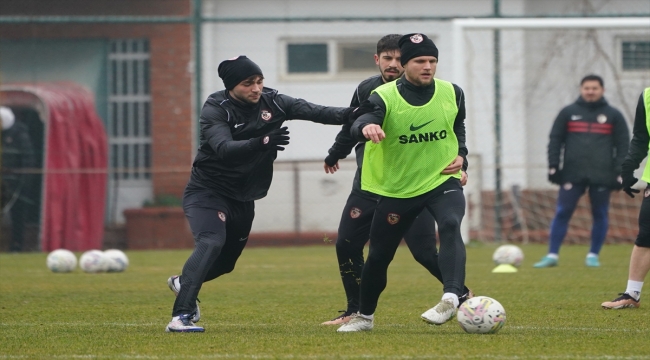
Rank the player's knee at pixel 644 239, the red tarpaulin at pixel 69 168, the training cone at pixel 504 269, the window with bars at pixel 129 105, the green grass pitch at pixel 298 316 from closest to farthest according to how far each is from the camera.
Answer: the green grass pitch at pixel 298 316, the player's knee at pixel 644 239, the training cone at pixel 504 269, the red tarpaulin at pixel 69 168, the window with bars at pixel 129 105

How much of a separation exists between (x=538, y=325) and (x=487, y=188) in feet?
33.3

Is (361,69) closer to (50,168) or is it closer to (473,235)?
(473,235)

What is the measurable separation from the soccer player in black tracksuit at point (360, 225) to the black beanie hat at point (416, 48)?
790 mm

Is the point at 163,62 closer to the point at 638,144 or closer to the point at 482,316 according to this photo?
the point at 638,144

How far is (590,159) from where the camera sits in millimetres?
12414

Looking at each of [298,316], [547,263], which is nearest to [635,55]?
[547,263]

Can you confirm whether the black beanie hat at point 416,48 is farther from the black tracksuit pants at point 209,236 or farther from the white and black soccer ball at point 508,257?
the white and black soccer ball at point 508,257

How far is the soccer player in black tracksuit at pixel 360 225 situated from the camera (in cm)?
728

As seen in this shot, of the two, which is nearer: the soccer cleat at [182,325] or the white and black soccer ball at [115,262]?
the soccer cleat at [182,325]

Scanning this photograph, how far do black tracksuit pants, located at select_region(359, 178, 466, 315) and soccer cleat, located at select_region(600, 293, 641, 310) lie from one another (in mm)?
1942

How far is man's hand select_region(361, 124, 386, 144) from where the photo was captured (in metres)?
6.07

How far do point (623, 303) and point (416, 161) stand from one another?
2.38 m

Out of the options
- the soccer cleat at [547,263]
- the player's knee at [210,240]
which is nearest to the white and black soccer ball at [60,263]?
the soccer cleat at [547,263]

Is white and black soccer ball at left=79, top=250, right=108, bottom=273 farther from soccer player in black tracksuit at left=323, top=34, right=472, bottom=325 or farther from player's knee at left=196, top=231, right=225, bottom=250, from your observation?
player's knee at left=196, top=231, right=225, bottom=250
